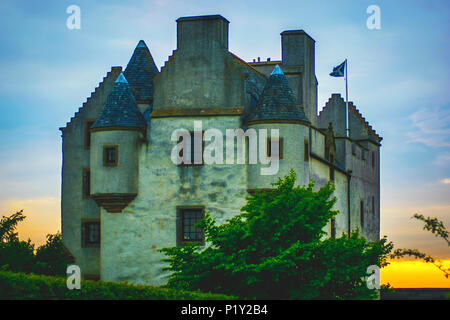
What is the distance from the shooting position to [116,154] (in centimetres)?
3900

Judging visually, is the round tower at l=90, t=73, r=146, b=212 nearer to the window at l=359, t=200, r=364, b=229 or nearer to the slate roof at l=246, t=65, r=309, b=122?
the slate roof at l=246, t=65, r=309, b=122

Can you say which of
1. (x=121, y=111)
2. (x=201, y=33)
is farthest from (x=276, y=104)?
(x=121, y=111)

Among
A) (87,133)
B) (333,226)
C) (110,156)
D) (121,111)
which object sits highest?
(121,111)

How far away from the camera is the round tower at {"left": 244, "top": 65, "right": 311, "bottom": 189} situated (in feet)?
124

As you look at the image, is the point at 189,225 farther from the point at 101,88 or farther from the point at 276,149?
the point at 101,88

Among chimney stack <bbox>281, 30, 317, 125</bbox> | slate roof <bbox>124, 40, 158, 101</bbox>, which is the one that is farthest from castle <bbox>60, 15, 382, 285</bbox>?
chimney stack <bbox>281, 30, 317, 125</bbox>

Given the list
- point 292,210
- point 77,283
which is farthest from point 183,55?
point 77,283

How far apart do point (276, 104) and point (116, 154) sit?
7.80m

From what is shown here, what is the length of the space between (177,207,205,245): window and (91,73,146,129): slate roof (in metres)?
4.57

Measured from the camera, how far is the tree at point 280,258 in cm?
2808

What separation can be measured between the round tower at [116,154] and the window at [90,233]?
4.38 meters

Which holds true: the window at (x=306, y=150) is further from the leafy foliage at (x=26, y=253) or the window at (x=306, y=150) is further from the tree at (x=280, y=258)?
the leafy foliage at (x=26, y=253)

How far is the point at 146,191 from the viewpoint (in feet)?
127

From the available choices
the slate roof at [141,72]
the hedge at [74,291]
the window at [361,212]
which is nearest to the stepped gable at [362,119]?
the window at [361,212]
